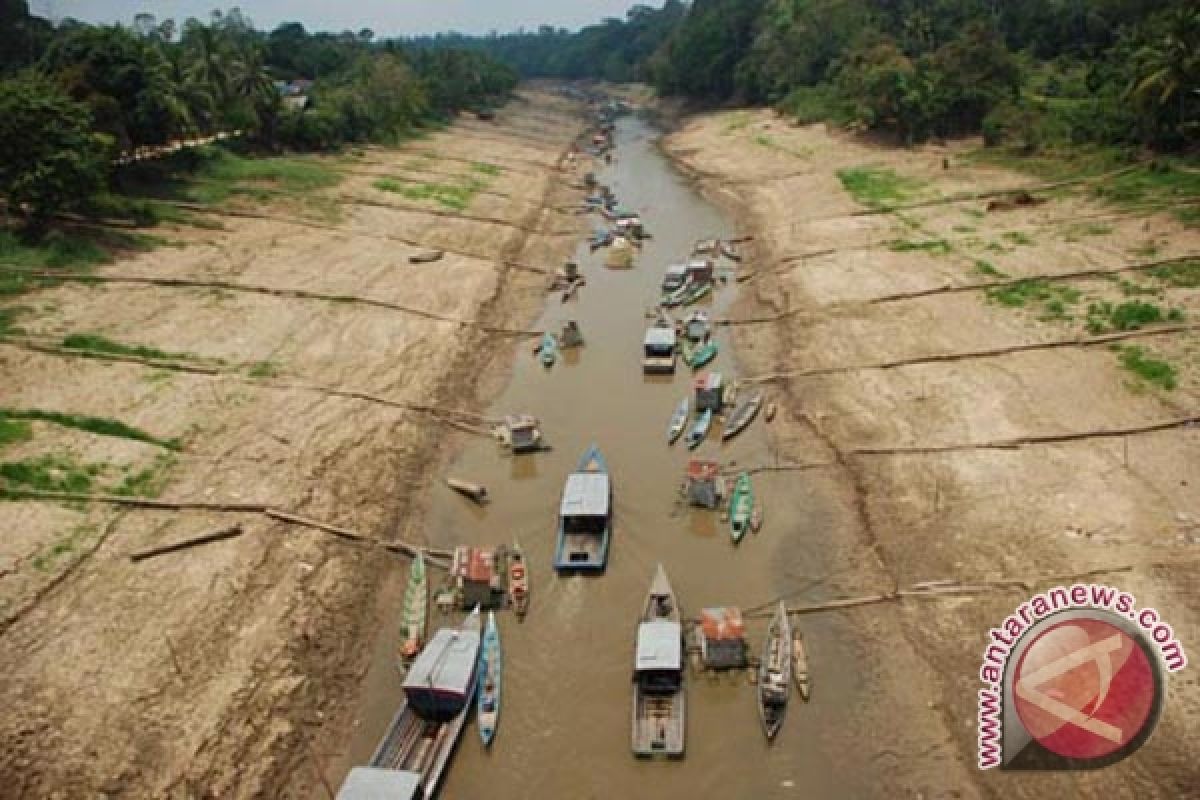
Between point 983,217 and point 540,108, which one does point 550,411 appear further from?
point 540,108

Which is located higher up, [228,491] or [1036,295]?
[1036,295]

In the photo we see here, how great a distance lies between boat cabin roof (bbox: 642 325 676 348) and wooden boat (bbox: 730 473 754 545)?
38.4 feet

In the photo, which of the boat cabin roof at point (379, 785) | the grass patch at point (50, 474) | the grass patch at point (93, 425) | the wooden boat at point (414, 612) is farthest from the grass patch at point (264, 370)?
the boat cabin roof at point (379, 785)

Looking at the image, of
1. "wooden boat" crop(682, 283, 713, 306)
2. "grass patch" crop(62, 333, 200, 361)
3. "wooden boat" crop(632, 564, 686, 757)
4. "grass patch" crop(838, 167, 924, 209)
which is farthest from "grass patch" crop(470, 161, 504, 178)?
"wooden boat" crop(632, 564, 686, 757)

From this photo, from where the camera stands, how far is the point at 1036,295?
136 feet

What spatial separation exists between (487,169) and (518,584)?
6631cm

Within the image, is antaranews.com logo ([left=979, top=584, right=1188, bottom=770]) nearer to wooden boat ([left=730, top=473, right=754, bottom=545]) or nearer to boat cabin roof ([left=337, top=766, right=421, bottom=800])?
wooden boat ([left=730, top=473, right=754, bottom=545])

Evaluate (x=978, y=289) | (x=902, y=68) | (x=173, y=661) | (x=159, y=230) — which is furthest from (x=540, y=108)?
(x=173, y=661)

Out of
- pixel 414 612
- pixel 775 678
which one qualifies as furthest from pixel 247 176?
pixel 775 678

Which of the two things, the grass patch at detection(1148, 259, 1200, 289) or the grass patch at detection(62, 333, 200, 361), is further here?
the grass patch at detection(1148, 259, 1200, 289)

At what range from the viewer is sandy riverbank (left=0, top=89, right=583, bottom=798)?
68.0 ft

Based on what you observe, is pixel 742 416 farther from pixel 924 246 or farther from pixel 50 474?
pixel 50 474

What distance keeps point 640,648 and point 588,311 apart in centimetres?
3112

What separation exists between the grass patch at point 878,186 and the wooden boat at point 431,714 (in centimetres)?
4934
